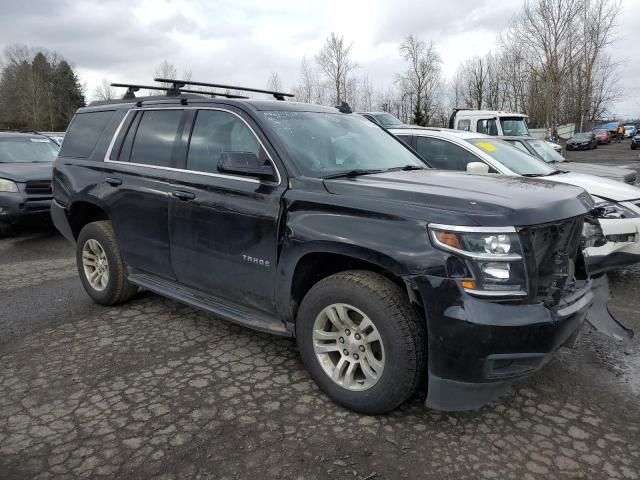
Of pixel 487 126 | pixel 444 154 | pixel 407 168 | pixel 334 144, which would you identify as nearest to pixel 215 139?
pixel 334 144

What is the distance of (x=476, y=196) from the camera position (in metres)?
2.70

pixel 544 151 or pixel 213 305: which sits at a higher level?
pixel 544 151

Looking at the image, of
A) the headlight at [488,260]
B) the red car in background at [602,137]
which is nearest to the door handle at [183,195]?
the headlight at [488,260]

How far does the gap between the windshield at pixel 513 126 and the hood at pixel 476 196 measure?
11.8 m

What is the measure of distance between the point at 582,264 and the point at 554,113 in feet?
124

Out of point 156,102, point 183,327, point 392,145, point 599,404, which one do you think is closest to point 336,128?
point 392,145

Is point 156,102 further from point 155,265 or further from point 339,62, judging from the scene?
point 339,62

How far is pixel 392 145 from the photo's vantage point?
14.0 ft

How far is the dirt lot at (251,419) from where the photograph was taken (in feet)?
8.21

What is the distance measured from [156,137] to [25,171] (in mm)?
5650

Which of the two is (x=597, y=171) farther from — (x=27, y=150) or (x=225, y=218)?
(x=27, y=150)

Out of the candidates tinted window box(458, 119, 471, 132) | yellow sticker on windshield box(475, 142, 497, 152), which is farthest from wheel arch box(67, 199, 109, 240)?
tinted window box(458, 119, 471, 132)

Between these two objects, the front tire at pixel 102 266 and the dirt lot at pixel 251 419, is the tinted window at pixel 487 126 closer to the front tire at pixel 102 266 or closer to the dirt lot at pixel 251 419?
the dirt lot at pixel 251 419

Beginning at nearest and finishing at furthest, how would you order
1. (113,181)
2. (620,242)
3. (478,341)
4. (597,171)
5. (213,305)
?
1. (478,341)
2. (213,305)
3. (113,181)
4. (620,242)
5. (597,171)
